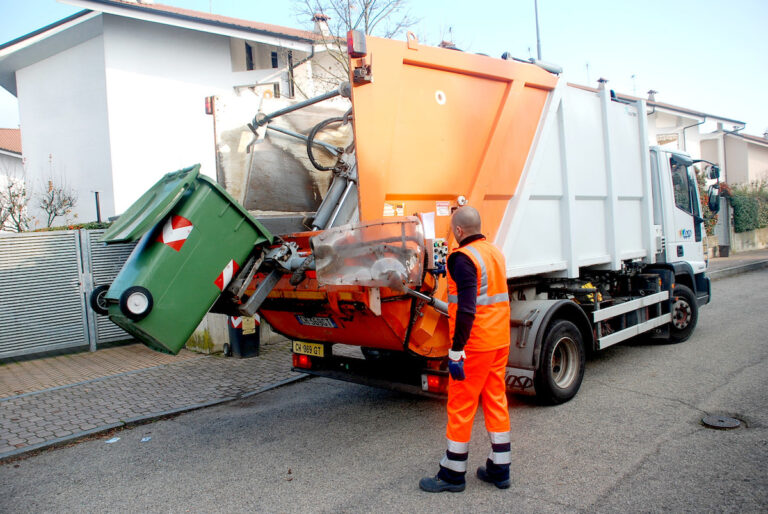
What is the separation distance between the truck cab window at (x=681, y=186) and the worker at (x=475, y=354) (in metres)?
4.67

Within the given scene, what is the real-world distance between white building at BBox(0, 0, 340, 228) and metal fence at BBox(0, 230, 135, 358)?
4971 millimetres

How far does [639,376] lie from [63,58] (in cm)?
1450

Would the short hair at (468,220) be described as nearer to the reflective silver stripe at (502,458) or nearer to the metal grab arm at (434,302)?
the metal grab arm at (434,302)

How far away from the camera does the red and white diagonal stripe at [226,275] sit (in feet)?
11.0

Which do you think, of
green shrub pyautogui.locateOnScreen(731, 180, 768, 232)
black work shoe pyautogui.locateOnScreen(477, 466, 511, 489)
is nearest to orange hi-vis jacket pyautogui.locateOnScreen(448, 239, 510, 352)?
black work shoe pyautogui.locateOnScreen(477, 466, 511, 489)

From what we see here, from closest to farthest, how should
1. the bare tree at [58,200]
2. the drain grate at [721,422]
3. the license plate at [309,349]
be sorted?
the drain grate at [721,422] < the license plate at [309,349] < the bare tree at [58,200]

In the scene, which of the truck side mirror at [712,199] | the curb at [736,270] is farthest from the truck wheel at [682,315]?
the curb at [736,270]

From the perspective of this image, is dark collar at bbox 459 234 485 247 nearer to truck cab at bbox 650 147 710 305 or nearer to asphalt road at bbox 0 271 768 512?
asphalt road at bbox 0 271 768 512

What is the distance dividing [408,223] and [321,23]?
33.4 feet

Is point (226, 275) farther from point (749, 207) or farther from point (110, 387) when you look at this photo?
point (749, 207)

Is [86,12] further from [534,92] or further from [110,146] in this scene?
[534,92]

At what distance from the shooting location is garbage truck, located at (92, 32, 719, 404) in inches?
127

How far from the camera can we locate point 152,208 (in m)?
3.19

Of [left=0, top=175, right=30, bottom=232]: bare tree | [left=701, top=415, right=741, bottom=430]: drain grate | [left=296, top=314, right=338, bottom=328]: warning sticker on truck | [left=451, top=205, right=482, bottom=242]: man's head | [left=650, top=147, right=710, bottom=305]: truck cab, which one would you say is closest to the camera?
[left=451, top=205, right=482, bottom=242]: man's head
